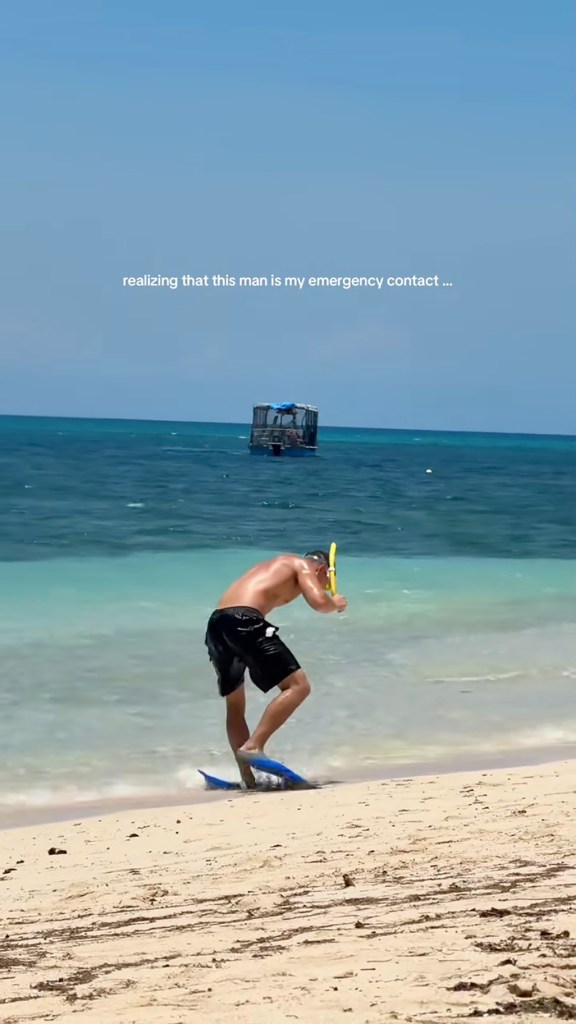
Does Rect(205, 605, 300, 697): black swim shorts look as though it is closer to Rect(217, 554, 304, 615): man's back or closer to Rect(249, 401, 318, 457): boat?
Rect(217, 554, 304, 615): man's back

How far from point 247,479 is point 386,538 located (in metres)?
26.7

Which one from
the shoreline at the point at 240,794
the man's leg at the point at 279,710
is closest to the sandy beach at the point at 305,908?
the shoreline at the point at 240,794

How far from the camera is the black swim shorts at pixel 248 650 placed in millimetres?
7484

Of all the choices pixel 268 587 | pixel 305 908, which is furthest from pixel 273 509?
pixel 305 908

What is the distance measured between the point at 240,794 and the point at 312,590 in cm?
119

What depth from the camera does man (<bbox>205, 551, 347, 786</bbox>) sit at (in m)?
7.43

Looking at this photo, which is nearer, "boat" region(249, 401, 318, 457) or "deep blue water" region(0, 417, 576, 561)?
"deep blue water" region(0, 417, 576, 561)

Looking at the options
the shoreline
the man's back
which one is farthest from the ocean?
the man's back

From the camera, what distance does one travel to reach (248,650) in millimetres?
7480

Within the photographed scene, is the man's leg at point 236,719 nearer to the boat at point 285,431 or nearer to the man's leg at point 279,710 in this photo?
the man's leg at point 279,710

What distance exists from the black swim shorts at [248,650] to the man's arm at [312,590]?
265mm

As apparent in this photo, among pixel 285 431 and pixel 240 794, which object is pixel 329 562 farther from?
pixel 285 431

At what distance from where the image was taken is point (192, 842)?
5.90m

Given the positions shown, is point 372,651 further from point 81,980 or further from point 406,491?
point 406,491
